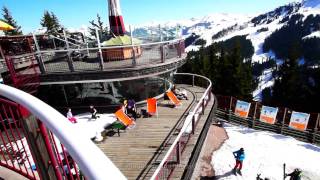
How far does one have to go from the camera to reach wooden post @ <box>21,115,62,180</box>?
269 cm

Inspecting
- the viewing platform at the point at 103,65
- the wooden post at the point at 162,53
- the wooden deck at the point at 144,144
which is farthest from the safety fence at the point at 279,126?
the wooden post at the point at 162,53

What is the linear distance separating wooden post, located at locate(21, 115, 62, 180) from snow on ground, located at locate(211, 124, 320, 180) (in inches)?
489

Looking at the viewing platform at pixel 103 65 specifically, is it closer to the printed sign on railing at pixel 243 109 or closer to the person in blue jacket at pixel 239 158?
the person in blue jacket at pixel 239 158

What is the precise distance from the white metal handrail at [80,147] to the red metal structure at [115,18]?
1675cm

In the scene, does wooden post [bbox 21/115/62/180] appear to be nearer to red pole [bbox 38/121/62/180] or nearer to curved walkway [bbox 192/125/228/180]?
red pole [bbox 38/121/62/180]

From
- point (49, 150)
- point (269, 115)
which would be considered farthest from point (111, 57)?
point (269, 115)

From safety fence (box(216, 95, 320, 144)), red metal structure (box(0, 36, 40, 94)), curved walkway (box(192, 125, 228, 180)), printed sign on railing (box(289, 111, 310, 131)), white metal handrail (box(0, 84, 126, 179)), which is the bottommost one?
safety fence (box(216, 95, 320, 144))

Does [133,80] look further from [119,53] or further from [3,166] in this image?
[3,166]

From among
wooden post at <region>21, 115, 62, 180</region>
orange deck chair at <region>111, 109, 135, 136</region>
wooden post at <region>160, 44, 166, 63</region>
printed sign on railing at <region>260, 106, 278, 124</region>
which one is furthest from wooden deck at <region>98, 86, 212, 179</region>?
printed sign on railing at <region>260, 106, 278, 124</region>

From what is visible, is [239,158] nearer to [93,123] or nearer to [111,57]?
[93,123]

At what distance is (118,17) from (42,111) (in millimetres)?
16983

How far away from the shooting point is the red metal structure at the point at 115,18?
17.4 metres

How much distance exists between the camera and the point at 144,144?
10.8m

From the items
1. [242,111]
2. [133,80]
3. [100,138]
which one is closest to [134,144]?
[100,138]
